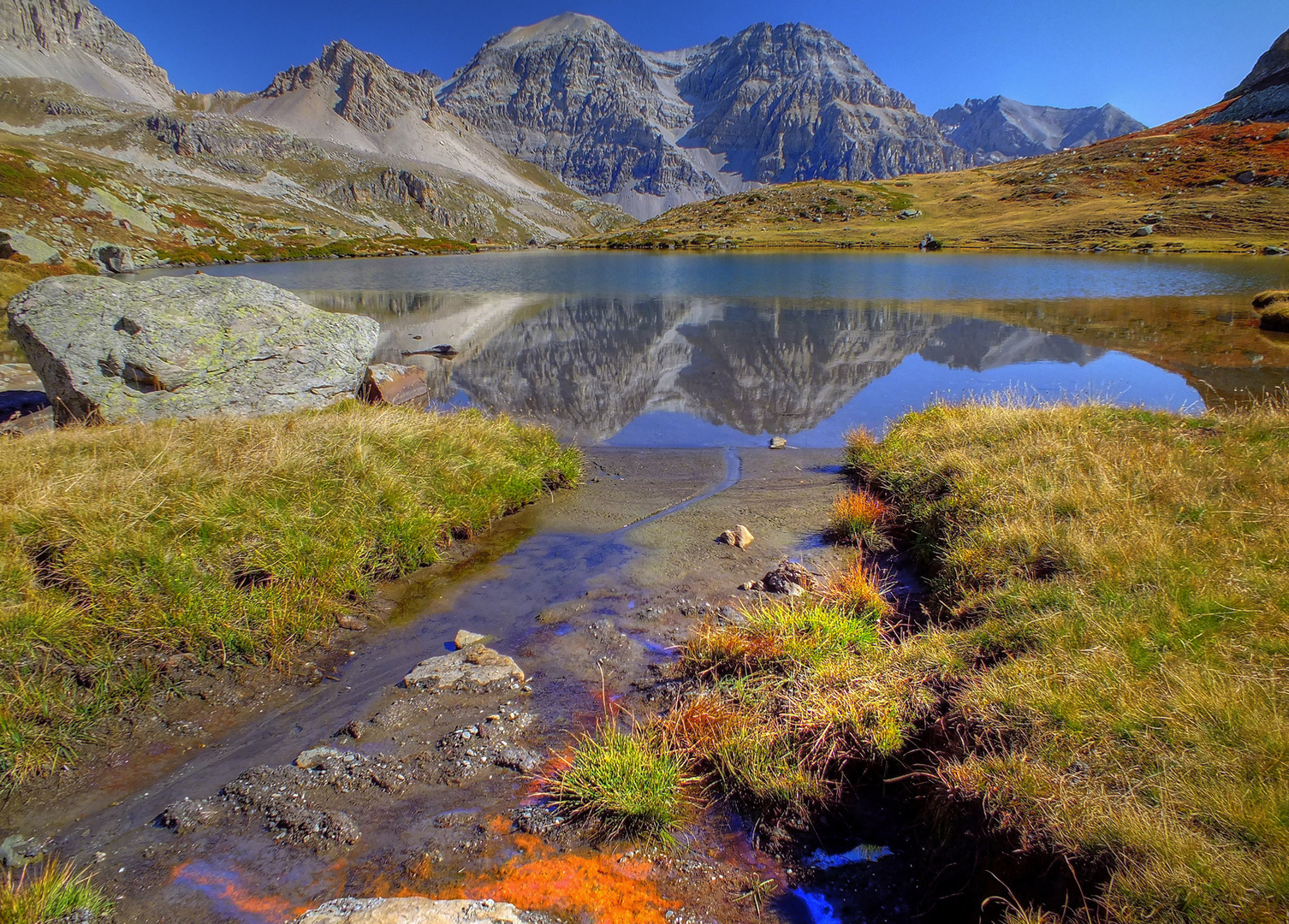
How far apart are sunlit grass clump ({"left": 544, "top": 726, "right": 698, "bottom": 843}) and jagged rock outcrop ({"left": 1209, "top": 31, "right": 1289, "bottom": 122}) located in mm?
158304

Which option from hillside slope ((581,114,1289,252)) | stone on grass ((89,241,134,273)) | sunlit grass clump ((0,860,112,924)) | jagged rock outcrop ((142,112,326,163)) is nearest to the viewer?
sunlit grass clump ((0,860,112,924))

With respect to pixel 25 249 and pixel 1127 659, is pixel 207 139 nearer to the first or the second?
pixel 25 249

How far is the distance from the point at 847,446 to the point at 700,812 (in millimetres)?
8698

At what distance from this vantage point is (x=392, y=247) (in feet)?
351

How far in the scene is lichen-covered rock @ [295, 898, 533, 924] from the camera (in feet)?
10.0

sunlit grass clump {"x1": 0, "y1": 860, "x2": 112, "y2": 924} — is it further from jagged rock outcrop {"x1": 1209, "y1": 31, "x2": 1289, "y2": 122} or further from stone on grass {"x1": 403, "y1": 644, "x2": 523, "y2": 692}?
jagged rock outcrop {"x1": 1209, "y1": 31, "x2": 1289, "y2": 122}

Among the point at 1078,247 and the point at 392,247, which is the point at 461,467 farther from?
the point at 392,247

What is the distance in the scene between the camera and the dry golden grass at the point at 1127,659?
2822mm

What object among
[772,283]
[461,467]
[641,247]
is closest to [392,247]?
[641,247]

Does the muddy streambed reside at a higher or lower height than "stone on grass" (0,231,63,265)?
lower

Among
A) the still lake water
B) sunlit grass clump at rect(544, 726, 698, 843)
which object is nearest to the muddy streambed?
sunlit grass clump at rect(544, 726, 698, 843)

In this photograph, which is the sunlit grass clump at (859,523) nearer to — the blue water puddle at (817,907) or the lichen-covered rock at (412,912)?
the blue water puddle at (817,907)

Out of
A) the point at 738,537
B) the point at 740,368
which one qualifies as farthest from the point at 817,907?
the point at 740,368

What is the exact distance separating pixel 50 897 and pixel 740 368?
18.2 m
